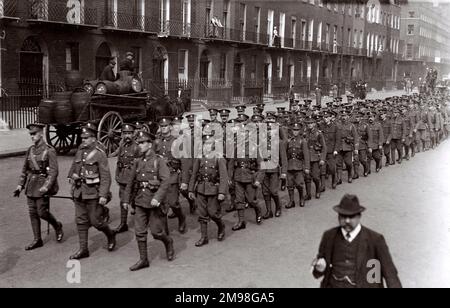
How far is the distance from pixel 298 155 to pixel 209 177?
3.06 m

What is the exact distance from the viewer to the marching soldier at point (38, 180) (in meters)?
7.51

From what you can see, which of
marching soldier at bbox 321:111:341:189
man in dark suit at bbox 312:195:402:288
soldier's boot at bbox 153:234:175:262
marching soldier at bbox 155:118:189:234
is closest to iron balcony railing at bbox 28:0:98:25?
marching soldier at bbox 321:111:341:189

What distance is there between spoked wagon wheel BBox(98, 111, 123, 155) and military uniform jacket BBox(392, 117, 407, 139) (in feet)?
25.3

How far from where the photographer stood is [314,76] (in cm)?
4681

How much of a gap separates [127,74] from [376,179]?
724cm

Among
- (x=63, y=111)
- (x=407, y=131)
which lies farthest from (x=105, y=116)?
(x=407, y=131)

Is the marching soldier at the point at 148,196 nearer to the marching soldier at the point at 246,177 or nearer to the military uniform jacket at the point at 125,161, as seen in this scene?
the military uniform jacket at the point at 125,161

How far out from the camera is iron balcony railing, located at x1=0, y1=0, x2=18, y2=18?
1992 cm

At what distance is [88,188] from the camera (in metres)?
7.17

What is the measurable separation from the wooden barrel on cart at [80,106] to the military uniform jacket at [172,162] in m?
4.90

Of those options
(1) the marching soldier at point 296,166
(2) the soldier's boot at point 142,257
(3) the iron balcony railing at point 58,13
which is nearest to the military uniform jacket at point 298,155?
(1) the marching soldier at point 296,166

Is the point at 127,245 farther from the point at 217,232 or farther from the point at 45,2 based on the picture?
the point at 45,2
